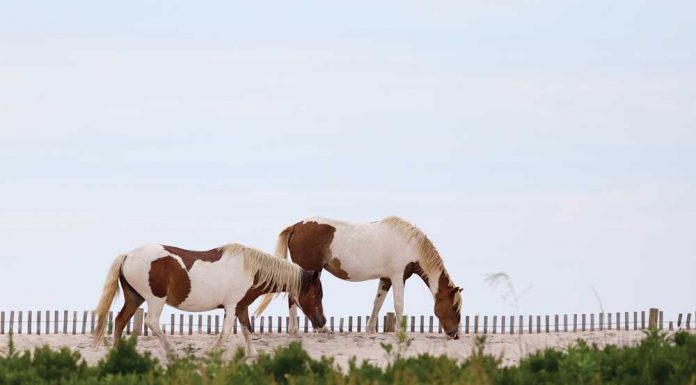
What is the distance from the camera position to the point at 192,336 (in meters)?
22.8

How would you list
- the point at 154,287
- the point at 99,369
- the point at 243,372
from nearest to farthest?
the point at 243,372
the point at 99,369
the point at 154,287

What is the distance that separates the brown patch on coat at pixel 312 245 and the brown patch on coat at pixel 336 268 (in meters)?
0.07

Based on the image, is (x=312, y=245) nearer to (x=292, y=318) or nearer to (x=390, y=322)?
(x=292, y=318)

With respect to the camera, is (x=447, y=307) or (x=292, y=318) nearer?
(x=447, y=307)

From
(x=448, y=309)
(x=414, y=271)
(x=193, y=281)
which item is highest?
(x=414, y=271)

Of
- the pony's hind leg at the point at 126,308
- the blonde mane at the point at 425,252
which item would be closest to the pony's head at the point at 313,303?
the blonde mane at the point at 425,252

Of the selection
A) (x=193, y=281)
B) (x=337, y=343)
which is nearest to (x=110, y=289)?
(x=193, y=281)

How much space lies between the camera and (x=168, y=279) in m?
19.4

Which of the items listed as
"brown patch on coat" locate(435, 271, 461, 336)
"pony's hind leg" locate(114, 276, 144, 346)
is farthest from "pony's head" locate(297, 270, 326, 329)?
"pony's hind leg" locate(114, 276, 144, 346)

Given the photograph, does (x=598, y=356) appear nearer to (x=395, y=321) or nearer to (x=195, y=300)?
(x=195, y=300)

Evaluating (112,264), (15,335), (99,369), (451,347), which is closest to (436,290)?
(451,347)

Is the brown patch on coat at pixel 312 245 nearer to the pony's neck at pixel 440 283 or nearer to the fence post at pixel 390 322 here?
the pony's neck at pixel 440 283

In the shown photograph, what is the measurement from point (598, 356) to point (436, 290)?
29.7 feet

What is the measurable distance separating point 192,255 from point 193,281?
0.45m
